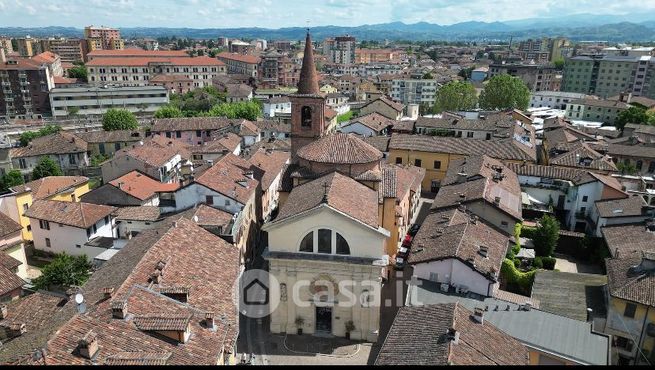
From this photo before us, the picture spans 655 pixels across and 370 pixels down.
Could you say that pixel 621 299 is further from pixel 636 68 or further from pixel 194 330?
pixel 636 68

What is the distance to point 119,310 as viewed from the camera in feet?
57.5

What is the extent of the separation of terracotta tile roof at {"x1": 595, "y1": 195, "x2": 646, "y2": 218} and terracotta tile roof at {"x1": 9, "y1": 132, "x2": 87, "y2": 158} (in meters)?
66.3

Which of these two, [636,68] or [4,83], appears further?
[636,68]

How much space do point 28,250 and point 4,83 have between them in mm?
82594

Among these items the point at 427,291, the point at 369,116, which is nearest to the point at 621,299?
the point at 427,291

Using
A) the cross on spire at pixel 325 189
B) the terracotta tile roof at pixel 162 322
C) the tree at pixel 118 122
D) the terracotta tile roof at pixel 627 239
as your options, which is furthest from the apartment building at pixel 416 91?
the terracotta tile roof at pixel 162 322

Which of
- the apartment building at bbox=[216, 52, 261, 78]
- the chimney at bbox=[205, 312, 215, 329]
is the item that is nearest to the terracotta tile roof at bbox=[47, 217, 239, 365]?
the chimney at bbox=[205, 312, 215, 329]

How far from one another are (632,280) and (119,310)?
27.2 meters

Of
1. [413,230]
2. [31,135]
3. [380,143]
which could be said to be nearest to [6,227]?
[413,230]

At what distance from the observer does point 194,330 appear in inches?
722

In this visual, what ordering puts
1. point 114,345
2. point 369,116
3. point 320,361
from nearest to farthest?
point 114,345 → point 320,361 → point 369,116

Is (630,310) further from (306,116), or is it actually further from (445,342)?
(306,116)

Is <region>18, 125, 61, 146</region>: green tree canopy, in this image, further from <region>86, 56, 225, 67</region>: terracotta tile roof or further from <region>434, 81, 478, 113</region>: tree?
<region>434, 81, 478, 113</region>: tree

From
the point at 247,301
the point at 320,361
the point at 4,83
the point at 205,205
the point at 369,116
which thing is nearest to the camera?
the point at 320,361
